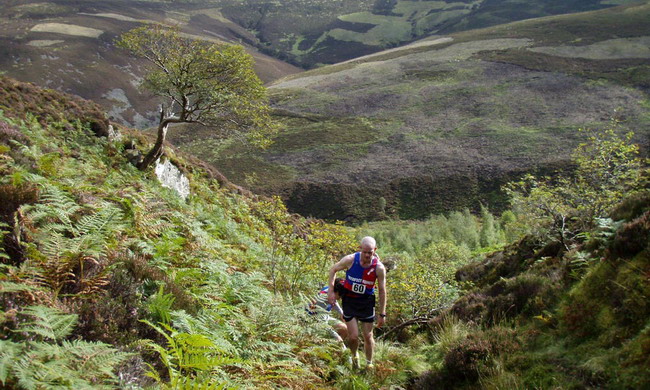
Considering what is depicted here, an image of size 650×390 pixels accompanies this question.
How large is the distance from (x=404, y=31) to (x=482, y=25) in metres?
36.3

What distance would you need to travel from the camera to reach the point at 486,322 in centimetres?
663

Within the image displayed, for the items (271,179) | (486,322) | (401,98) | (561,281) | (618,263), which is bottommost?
(271,179)

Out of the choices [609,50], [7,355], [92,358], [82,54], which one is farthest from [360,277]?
[82,54]

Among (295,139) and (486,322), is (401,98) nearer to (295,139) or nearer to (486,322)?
(295,139)

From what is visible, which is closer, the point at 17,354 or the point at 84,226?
the point at 17,354

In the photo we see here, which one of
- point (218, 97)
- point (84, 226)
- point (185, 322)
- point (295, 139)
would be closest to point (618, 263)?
point (185, 322)

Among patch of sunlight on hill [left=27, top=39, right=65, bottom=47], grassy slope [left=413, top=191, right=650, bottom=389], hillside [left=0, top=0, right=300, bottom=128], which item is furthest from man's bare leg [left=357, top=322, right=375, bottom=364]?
patch of sunlight on hill [left=27, top=39, right=65, bottom=47]

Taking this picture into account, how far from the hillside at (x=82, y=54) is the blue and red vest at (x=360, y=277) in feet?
250

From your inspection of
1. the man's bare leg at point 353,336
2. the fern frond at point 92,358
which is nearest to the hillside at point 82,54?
the man's bare leg at point 353,336

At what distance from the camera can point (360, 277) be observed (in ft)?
19.1

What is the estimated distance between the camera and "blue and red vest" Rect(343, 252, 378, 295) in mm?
5824

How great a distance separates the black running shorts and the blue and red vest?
0.09 meters

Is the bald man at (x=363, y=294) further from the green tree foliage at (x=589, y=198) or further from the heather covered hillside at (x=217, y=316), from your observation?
the green tree foliage at (x=589, y=198)

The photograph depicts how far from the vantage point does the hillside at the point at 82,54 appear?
282 ft
